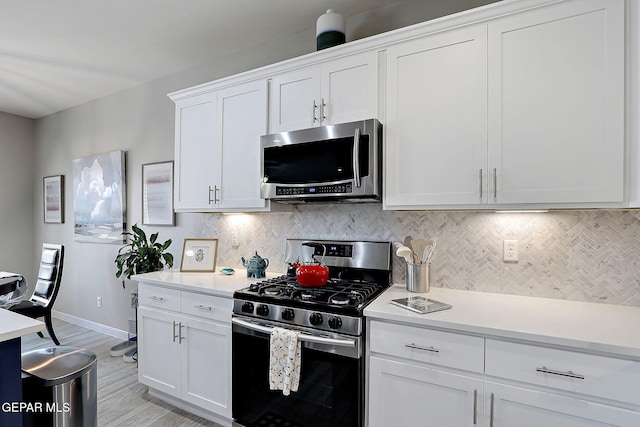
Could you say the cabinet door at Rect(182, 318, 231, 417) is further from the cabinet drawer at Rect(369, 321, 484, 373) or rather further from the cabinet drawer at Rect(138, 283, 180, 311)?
the cabinet drawer at Rect(369, 321, 484, 373)

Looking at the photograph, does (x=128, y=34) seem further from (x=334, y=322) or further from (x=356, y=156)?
(x=334, y=322)

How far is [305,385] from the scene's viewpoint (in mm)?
1796

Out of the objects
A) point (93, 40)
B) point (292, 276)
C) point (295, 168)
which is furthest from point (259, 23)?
point (292, 276)

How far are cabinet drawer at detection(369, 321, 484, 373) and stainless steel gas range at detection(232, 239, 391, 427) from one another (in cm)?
10

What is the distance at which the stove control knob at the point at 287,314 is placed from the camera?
1.83 metres

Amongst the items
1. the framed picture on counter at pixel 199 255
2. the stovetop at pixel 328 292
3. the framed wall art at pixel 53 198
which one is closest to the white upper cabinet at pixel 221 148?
the framed picture on counter at pixel 199 255

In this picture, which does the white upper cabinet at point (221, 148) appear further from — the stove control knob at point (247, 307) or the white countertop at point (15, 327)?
the white countertop at point (15, 327)

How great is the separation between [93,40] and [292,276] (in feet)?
8.56

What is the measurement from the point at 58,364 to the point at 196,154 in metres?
1.64

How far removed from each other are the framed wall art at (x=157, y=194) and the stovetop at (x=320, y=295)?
5.85ft

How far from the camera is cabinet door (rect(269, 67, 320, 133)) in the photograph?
2195 mm

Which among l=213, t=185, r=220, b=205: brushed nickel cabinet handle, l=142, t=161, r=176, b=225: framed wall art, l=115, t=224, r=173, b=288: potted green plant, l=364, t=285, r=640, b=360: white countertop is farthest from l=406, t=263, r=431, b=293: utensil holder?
l=142, t=161, r=176, b=225: framed wall art

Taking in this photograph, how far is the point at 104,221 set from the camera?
398 cm

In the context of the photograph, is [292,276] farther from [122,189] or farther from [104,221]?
[104,221]
